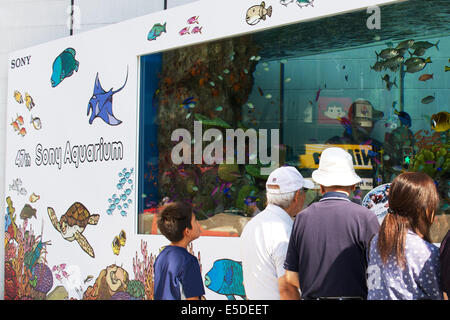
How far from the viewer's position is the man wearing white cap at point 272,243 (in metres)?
3.89

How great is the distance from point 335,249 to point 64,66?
6.46m

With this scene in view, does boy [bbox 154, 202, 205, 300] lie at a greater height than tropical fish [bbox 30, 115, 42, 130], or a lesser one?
lesser

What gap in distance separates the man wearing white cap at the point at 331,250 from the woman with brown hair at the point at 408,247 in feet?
0.91

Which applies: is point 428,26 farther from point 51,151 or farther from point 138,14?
point 51,151

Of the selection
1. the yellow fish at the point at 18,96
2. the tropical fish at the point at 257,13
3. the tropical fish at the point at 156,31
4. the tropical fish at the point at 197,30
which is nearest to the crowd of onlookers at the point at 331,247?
the tropical fish at the point at 257,13

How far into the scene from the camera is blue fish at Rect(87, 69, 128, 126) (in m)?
8.24

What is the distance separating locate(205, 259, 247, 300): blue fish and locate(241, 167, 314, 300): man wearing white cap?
2.75m

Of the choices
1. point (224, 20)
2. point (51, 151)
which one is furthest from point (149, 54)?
point (51, 151)

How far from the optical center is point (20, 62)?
32.9 ft

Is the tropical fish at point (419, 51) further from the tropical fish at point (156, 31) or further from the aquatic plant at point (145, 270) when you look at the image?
the aquatic plant at point (145, 270)

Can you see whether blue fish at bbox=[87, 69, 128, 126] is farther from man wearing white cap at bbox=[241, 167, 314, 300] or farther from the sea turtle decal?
man wearing white cap at bbox=[241, 167, 314, 300]

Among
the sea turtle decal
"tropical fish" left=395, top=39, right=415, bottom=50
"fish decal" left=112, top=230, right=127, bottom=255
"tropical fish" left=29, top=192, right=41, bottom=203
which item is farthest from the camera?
"tropical fish" left=29, top=192, right=41, bottom=203

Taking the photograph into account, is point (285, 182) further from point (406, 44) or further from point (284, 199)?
point (406, 44)

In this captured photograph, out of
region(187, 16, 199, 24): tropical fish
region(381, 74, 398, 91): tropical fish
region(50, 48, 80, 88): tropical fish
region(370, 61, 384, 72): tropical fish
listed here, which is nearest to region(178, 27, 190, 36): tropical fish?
region(187, 16, 199, 24): tropical fish
